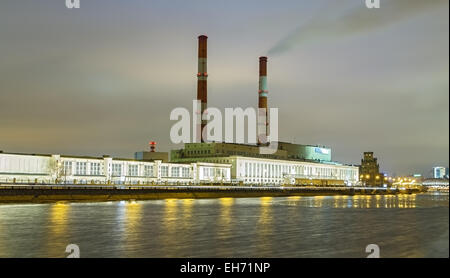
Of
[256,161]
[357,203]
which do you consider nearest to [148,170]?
[256,161]

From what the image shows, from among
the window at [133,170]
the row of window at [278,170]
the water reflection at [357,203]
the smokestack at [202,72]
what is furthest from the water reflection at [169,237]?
the row of window at [278,170]

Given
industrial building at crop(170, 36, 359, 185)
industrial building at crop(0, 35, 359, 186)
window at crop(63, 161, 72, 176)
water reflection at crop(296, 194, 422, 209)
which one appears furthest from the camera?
industrial building at crop(170, 36, 359, 185)

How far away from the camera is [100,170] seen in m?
114

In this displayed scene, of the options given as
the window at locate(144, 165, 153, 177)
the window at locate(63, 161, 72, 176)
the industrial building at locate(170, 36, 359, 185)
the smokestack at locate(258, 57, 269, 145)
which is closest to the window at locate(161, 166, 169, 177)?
the window at locate(144, 165, 153, 177)

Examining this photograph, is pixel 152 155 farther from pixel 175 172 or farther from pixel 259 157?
pixel 259 157

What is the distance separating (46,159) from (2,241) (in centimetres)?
7979

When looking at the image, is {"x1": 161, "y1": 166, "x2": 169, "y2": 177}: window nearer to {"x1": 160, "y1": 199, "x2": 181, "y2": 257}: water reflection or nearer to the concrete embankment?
the concrete embankment

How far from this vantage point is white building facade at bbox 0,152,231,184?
321 feet

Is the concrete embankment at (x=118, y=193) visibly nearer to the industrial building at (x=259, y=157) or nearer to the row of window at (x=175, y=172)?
the row of window at (x=175, y=172)

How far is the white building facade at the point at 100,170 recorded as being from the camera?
97.8 m

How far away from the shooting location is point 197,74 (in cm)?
14012
